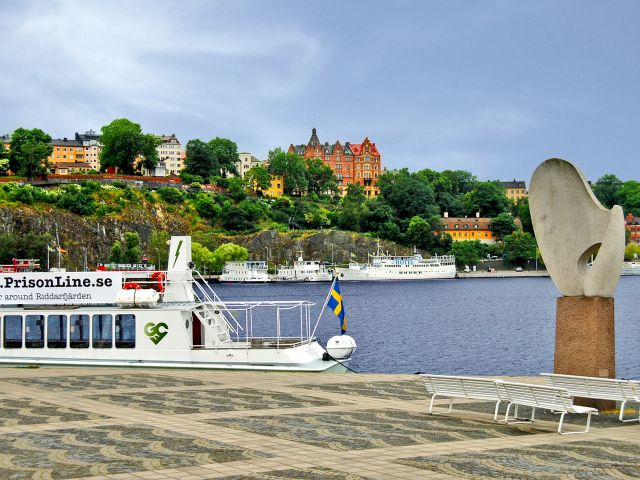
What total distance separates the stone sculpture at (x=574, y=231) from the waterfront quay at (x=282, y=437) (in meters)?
3.55

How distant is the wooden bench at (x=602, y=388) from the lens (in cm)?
2058

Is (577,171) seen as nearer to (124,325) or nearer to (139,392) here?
(139,392)

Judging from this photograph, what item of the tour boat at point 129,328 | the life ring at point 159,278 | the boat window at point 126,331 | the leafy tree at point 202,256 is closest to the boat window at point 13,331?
the tour boat at point 129,328

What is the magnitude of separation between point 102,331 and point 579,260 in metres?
21.2

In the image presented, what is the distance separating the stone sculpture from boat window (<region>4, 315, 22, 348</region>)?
2351 cm

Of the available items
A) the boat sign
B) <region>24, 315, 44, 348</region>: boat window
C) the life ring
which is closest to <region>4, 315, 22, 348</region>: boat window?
<region>24, 315, 44, 348</region>: boat window

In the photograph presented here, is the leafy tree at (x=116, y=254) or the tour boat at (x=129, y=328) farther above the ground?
the leafy tree at (x=116, y=254)

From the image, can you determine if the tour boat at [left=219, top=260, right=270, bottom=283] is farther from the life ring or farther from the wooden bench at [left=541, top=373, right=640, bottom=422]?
the wooden bench at [left=541, top=373, right=640, bottom=422]

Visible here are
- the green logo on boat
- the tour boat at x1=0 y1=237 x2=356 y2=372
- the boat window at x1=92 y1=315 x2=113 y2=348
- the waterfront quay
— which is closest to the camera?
the waterfront quay

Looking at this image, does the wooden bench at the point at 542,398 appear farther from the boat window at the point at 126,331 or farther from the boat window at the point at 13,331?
the boat window at the point at 13,331

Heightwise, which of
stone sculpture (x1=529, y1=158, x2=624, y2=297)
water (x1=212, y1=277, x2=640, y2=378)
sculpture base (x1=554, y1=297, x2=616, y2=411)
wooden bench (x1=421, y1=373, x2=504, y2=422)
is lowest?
water (x1=212, y1=277, x2=640, y2=378)

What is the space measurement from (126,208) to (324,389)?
543ft

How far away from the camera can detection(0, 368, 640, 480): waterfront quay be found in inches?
617

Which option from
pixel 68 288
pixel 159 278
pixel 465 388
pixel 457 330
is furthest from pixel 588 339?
pixel 457 330
